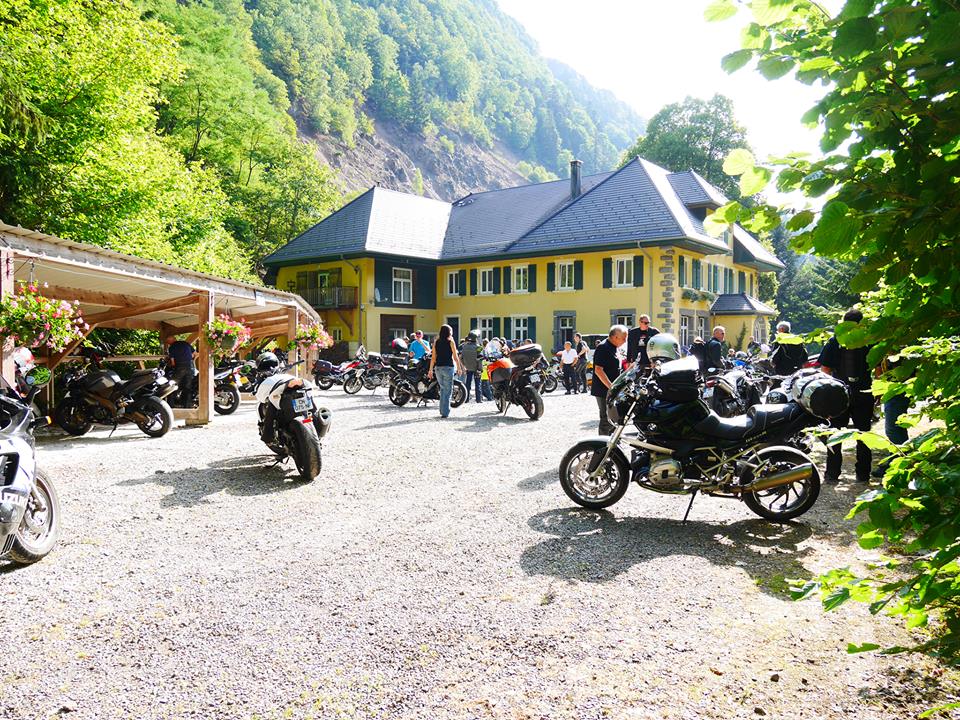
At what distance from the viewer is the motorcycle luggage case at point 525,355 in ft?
42.3

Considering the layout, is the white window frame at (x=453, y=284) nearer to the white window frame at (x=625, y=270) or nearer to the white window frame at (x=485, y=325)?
the white window frame at (x=485, y=325)

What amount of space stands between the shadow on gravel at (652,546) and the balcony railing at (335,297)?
30655mm

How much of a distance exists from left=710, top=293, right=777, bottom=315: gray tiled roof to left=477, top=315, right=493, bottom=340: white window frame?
416 inches

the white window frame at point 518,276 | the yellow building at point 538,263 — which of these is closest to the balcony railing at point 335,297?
the yellow building at point 538,263

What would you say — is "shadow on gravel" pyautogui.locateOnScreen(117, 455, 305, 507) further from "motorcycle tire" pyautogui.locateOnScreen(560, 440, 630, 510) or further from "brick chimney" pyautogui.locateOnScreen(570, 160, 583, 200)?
"brick chimney" pyautogui.locateOnScreen(570, 160, 583, 200)

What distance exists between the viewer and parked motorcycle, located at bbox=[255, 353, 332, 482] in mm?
7223

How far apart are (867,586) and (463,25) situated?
15631 centimetres

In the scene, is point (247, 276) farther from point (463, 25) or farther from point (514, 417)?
point (463, 25)

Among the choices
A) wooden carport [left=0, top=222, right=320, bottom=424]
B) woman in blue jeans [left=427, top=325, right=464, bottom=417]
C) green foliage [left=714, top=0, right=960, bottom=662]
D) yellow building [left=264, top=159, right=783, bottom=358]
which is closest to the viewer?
green foliage [left=714, top=0, right=960, bottom=662]

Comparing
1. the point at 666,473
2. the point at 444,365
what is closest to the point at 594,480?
the point at 666,473

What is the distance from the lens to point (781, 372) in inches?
348

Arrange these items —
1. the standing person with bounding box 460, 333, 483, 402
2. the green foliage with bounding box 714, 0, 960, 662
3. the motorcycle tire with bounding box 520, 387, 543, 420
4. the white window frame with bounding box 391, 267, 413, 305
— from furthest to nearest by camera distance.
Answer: the white window frame with bounding box 391, 267, 413, 305 < the standing person with bounding box 460, 333, 483, 402 < the motorcycle tire with bounding box 520, 387, 543, 420 < the green foliage with bounding box 714, 0, 960, 662

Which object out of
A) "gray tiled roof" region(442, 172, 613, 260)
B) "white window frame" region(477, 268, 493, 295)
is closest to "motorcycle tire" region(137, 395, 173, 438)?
"gray tiled roof" region(442, 172, 613, 260)

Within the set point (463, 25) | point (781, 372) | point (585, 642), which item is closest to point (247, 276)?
point (781, 372)
